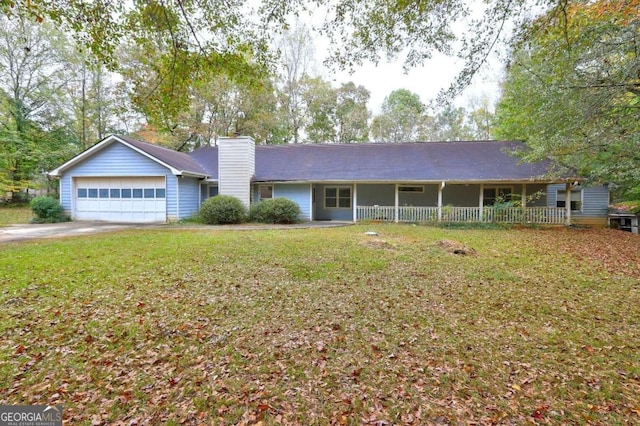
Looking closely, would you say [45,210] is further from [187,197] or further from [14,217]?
[187,197]

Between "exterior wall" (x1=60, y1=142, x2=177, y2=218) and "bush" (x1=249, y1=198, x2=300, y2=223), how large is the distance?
387cm

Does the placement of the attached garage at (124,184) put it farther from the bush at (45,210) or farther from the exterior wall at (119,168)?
the bush at (45,210)

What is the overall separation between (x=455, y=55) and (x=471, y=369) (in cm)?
557

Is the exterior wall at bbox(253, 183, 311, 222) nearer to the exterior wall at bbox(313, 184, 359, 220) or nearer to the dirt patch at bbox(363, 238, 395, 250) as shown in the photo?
the exterior wall at bbox(313, 184, 359, 220)

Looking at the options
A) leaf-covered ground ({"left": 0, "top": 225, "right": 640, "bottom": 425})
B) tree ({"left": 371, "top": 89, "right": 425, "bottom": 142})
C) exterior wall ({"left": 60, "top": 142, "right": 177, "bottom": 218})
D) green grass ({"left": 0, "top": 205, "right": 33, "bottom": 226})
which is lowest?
leaf-covered ground ({"left": 0, "top": 225, "right": 640, "bottom": 425})

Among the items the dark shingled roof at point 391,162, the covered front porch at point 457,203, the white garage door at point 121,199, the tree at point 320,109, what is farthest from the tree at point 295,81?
the white garage door at point 121,199

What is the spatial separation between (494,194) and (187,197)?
15.7m

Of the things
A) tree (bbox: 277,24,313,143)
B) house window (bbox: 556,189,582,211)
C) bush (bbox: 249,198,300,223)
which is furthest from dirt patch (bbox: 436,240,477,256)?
tree (bbox: 277,24,313,143)

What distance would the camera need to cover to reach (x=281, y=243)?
8922 millimetres

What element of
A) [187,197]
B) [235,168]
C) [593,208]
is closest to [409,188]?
[593,208]

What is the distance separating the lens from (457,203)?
16.0 metres

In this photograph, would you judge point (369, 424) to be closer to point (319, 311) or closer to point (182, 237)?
point (319, 311)

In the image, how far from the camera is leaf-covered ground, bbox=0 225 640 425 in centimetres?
243

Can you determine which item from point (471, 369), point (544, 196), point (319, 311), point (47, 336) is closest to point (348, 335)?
point (319, 311)
